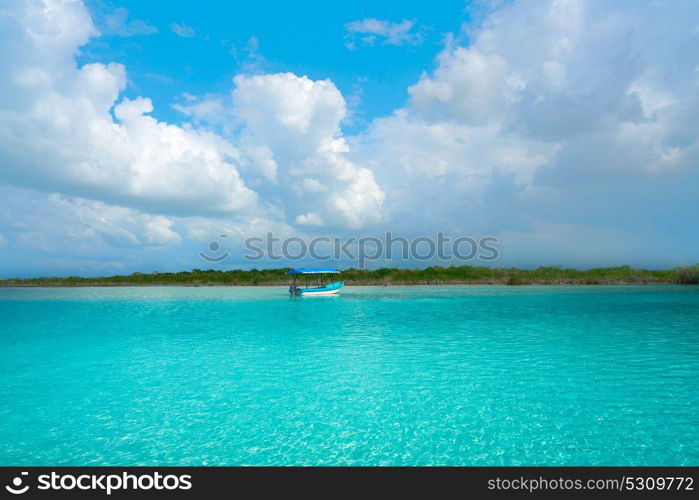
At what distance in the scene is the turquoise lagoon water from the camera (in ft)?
25.1

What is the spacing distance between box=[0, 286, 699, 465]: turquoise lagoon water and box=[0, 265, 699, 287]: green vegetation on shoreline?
2909 inches

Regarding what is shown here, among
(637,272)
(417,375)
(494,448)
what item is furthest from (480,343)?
(637,272)

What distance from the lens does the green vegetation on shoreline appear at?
86.2 metres

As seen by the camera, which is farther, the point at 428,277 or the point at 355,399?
the point at 428,277

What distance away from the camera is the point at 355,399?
1073 cm

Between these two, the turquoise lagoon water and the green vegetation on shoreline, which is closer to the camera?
the turquoise lagoon water

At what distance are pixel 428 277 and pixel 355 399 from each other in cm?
9190

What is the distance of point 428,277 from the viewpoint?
329 feet

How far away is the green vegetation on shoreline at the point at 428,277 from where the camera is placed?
86250 mm

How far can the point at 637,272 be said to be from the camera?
3708 inches

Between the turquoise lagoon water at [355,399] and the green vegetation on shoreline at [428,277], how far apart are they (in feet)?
242
